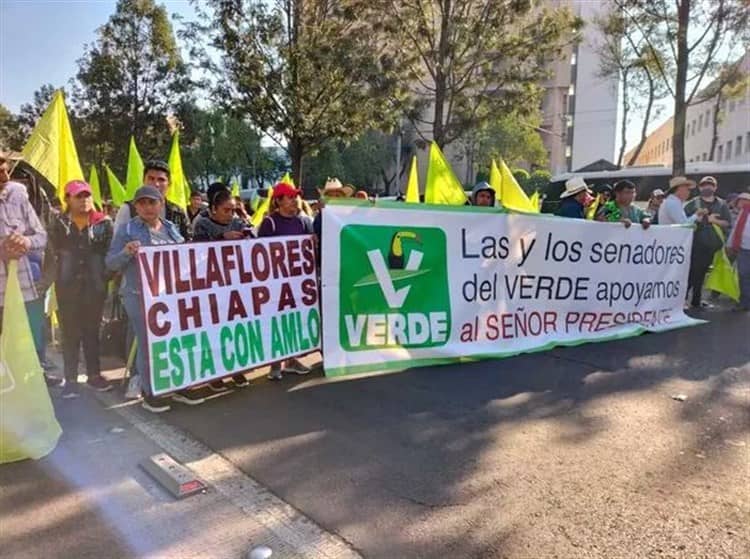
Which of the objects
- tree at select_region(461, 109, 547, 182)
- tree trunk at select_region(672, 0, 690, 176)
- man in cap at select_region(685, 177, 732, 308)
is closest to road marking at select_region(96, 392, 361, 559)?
man in cap at select_region(685, 177, 732, 308)

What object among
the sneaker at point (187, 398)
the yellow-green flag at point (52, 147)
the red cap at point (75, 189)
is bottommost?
the sneaker at point (187, 398)

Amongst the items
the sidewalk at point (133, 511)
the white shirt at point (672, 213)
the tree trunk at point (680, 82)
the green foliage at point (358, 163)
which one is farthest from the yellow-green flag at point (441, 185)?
the green foliage at point (358, 163)

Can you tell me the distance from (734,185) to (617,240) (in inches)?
578

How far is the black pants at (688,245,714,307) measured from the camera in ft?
28.7

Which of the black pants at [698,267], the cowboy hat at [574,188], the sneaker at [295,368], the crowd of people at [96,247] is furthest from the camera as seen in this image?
the black pants at [698,267]

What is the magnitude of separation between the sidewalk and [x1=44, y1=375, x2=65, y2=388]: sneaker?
3.88ft

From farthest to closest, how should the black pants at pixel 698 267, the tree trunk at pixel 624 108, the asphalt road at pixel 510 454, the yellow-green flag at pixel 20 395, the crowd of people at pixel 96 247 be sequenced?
the tree trunk at pixel 624 108 < the black pants at pixel 698 267 < the crowd of people at pixel 96 247 < the yellow-green flag at pixel 20 395 < the asphalt road at pixel 510 454

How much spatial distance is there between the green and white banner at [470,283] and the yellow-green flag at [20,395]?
6.90 ft

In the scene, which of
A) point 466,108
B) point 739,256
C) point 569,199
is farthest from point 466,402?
point 466,108

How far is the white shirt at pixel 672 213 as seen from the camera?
8156 millimetres

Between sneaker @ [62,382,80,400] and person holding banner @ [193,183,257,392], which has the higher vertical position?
person holding banner @ [193,183,257,392]

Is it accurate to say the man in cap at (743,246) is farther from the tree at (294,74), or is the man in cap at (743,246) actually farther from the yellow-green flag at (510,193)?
the tree at (294,74)

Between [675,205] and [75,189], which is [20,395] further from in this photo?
[675,205]

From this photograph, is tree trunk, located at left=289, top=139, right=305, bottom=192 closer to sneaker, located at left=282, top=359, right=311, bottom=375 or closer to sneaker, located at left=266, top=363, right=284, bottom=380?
sneaker, located at left=282, top=359, right=311, bottom=375
